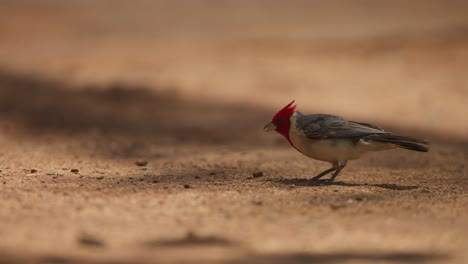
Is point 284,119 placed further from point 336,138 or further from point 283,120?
point 336,138

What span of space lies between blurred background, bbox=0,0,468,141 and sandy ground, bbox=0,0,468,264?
59mm

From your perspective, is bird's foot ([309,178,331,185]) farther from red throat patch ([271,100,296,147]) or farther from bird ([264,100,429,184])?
red throat patch ([271,100,296,147])

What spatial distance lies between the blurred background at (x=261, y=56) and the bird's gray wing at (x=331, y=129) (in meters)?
4.65

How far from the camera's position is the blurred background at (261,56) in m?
13.1

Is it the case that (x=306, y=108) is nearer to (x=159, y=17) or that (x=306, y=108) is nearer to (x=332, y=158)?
(x=332, y=158)

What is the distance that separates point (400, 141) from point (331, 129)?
0.63 meters

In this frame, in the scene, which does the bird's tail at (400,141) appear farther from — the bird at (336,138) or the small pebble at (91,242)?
the small pebble at (91,242)

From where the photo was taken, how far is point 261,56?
1553 centimetres

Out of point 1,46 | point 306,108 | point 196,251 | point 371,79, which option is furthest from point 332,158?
point 1,46

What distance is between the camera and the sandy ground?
4.61m

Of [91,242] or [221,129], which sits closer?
[91,242]

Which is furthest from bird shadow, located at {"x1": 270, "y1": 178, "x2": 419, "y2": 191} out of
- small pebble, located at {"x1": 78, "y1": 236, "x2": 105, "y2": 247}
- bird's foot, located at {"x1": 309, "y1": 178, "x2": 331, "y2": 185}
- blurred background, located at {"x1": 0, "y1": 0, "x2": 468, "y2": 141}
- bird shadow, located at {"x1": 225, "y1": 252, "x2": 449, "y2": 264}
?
blurred background, located at {"x1": 0, "y1": 0, "x2": 468, "y2": 141}

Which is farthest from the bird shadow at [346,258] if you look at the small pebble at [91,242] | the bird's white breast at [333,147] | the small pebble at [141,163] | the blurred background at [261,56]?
the blurred background at [261,56]

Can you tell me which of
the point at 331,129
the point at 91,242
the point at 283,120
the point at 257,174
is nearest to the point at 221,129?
the point at 257,174
